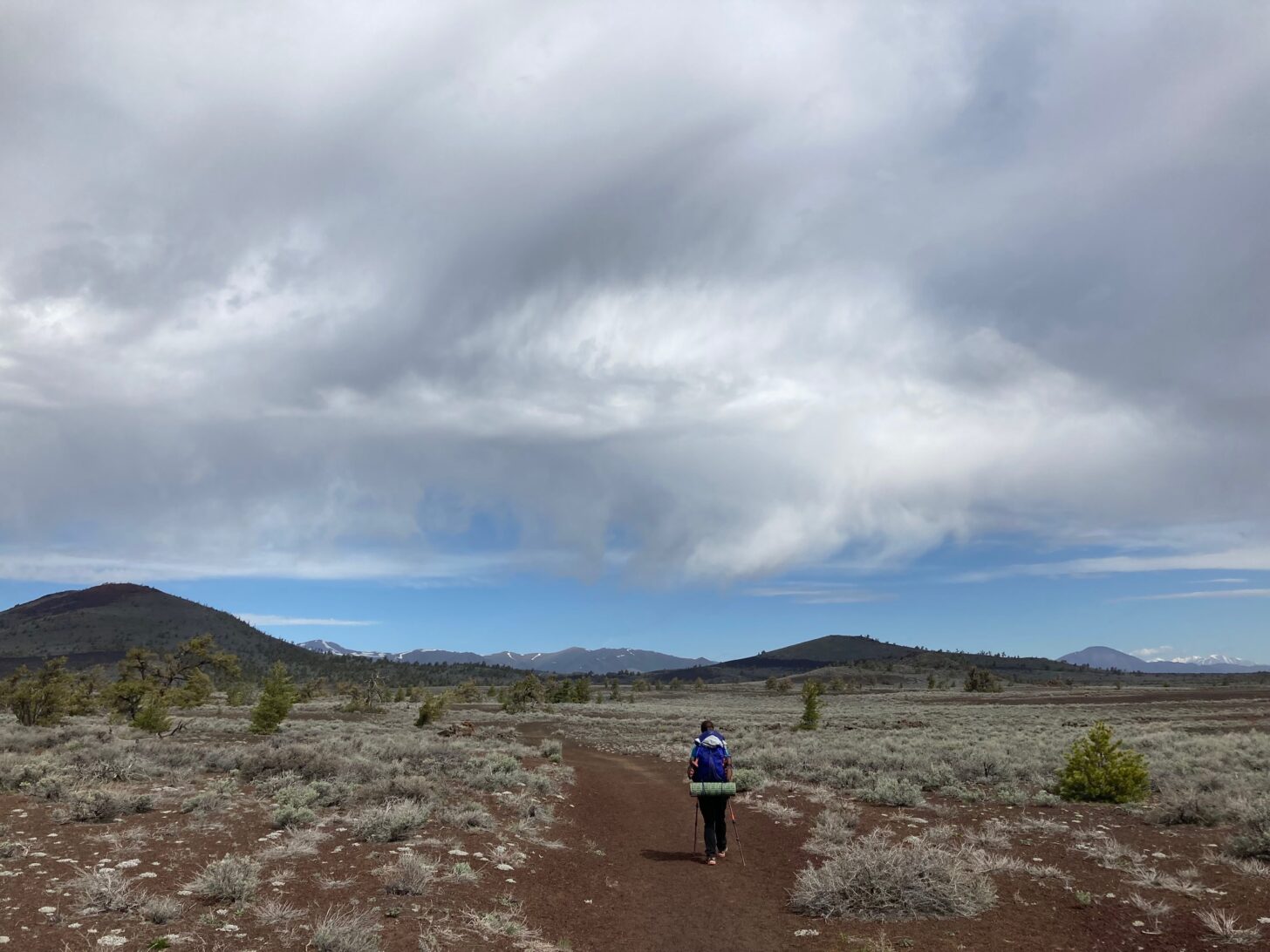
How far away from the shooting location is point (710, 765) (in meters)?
12.3

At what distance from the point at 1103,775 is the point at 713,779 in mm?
10163

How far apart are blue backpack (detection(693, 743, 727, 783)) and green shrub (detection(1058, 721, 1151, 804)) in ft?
31.4

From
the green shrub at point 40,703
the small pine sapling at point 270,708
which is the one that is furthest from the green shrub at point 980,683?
the green shrub at point 40,703

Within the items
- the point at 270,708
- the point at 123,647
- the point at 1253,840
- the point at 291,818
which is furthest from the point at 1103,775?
the point at 123,647

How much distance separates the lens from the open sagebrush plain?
825cm

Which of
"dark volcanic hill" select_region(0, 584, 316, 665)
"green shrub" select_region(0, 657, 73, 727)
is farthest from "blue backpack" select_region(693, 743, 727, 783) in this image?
"dark volcanic hill" select_region(0, 584, 316, 665)

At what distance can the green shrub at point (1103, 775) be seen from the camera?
15.8 metres

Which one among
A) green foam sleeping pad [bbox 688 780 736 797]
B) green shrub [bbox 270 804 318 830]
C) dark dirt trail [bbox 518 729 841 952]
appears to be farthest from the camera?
green shrub [bbox 270 804 318 830]

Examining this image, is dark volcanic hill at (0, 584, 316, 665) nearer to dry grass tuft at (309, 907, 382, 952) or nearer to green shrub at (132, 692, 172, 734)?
green shrub at (132, 692, 172, 734)

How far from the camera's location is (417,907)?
353 inches

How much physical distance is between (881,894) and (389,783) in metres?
10.9

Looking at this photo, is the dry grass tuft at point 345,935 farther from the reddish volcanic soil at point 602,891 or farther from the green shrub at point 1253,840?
the green shrub at point 1253,840

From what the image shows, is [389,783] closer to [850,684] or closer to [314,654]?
[850,684]

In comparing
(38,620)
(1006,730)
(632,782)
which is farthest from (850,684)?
(38,620)
